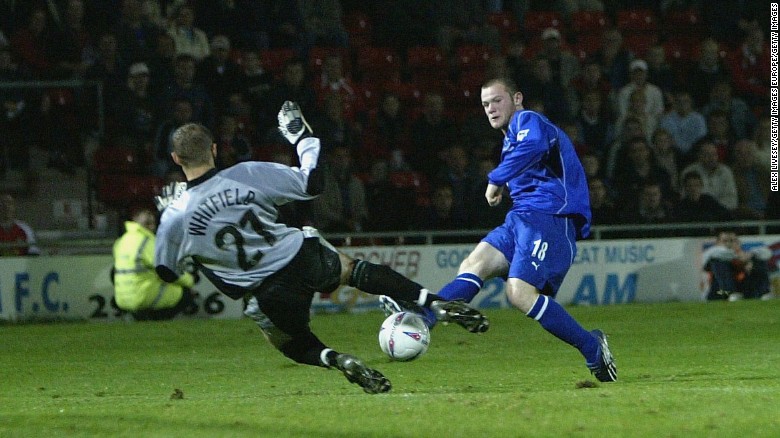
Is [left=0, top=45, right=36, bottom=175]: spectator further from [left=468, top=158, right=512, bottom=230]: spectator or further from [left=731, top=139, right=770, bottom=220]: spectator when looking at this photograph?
[left=731, top=139, right=770, bottom=220]: spectator

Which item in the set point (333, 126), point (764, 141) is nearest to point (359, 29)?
point (333, 126)

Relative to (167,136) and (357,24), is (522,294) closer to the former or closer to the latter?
(167,136)

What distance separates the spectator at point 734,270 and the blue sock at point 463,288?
26.0 feet

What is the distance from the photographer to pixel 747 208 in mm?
16031

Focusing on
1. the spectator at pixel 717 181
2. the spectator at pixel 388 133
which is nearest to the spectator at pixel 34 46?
the spectator at pixel 388 133

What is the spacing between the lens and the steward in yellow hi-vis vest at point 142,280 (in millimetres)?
13414

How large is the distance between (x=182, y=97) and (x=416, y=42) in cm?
436

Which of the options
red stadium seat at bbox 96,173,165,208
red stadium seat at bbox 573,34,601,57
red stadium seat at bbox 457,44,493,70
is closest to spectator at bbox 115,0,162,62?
red stadium seat at bbox 96,173,165,208

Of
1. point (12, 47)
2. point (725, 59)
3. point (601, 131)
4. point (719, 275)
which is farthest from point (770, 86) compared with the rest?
point (12, 47)

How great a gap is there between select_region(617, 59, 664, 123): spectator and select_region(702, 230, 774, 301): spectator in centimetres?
239

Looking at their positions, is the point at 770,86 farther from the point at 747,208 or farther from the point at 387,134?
the point at 387,134

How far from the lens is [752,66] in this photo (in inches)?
727

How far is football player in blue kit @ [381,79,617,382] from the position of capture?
7.66m

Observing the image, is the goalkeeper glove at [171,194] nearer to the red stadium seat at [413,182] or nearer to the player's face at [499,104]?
the player's face at [499,104]
